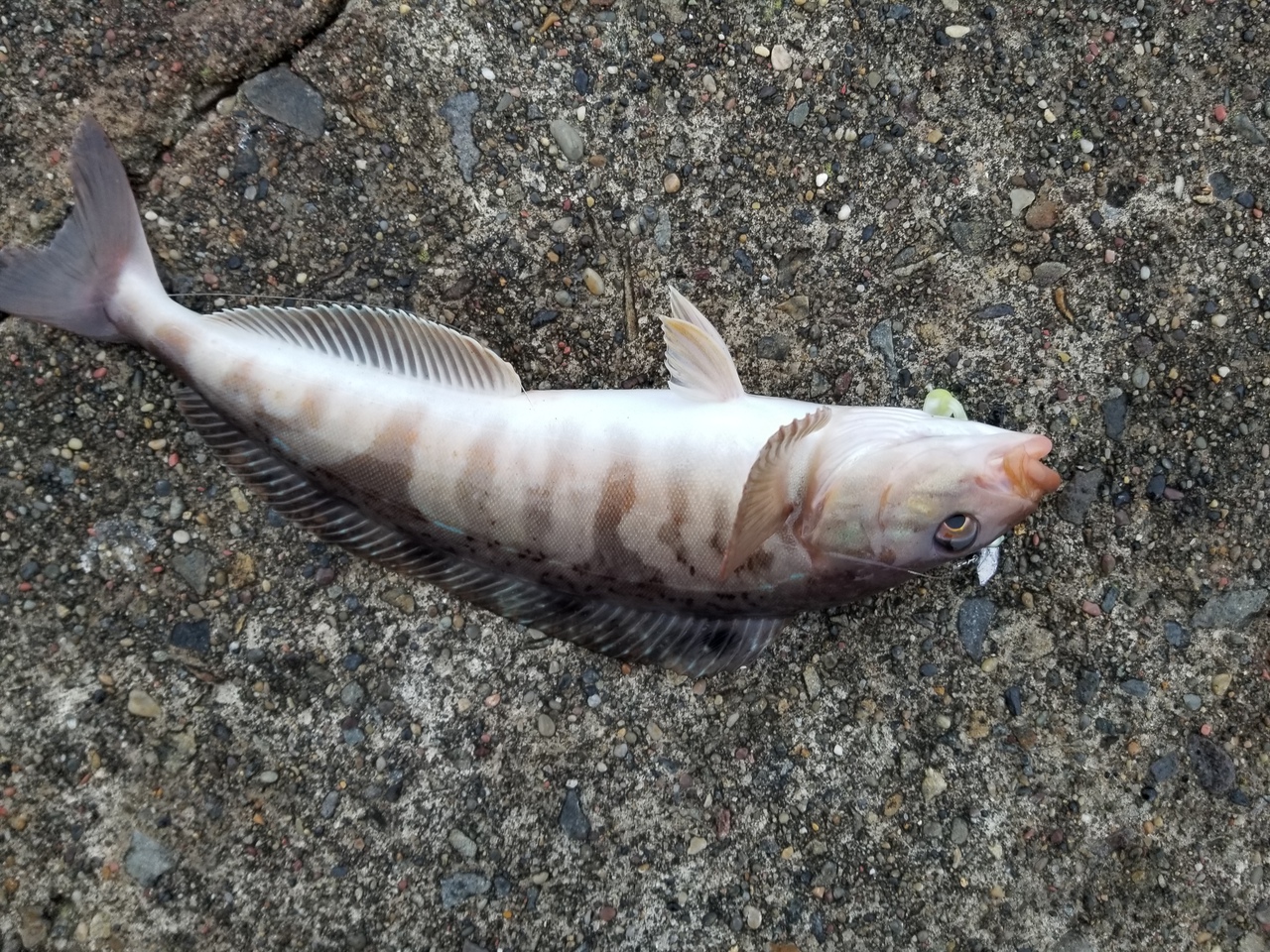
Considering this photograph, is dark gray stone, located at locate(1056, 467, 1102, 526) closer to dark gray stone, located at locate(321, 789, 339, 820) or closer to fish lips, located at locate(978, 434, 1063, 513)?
fish lips, located at locate(978, 434, 1063, 513)

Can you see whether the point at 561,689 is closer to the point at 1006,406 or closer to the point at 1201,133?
the point at 1006,406

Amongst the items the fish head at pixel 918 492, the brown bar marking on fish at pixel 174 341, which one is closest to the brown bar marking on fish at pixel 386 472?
the brown bar marking on fish at pixel 174 341

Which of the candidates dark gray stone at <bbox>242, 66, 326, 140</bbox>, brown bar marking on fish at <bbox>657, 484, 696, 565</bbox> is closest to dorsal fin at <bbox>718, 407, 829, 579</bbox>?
brown bar marking on fish at <bbox>657, 484, 696, 565</bbox>

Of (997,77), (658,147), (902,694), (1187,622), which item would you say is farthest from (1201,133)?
(902,694)

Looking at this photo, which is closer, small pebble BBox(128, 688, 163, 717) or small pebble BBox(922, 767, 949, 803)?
small pebble BBox(128, 688, 163, 717)

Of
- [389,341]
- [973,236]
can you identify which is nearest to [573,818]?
[389,341]

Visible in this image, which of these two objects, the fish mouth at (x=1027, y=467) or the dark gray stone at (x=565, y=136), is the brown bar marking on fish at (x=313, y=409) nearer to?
the dark gray stone at (x=565, y=136)
